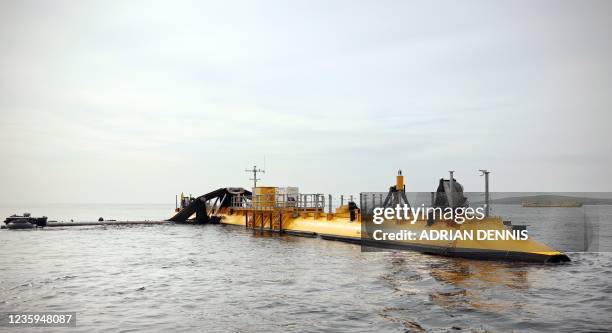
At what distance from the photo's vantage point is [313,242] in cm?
3975

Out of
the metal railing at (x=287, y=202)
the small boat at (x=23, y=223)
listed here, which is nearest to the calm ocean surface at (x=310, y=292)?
the metal railing at (x=287, y=202)

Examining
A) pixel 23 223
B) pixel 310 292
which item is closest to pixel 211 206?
pixel 23 223

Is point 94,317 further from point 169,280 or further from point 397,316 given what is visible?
point 397,316

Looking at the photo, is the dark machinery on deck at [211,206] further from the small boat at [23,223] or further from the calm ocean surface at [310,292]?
the calm ocean surface at [310,292]

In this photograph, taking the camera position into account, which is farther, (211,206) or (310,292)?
(211,206)

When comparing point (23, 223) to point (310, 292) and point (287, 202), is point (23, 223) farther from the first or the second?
point (310, 292)

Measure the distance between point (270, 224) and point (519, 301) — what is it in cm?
3623

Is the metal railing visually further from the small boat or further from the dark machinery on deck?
the small boat

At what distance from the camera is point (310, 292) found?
1961 centimetres

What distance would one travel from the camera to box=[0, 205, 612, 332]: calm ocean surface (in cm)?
1502

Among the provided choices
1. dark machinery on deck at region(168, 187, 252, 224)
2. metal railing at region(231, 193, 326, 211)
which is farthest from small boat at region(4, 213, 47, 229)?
metal railing at region(231, 193, 326, 211)

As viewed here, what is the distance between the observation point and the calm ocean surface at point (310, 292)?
15023mm

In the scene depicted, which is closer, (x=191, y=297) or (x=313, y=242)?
(x=191, y=297)

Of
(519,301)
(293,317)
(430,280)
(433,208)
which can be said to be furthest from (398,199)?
(293,317)
